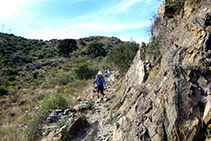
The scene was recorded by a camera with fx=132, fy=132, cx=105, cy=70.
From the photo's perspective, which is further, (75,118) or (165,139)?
(75,118)

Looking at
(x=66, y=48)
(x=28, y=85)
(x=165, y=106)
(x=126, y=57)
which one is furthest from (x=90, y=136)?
(x=66, y=48)

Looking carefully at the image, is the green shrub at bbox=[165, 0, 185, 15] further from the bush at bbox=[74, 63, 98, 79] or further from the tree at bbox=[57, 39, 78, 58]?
the tree at bbox=[57, 39, 78, 58]

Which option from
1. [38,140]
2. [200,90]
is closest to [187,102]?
[200,90]

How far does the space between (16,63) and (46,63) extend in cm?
Answer: 709

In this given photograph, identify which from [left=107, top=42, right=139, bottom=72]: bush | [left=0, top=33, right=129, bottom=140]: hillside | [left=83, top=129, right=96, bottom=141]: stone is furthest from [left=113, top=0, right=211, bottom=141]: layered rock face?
[left=107, top=42, right=139, bottom=72]: bush

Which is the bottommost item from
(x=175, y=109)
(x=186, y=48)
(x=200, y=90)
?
(x=175, y=109)

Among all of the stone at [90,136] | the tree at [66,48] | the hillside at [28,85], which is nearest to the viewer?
the stone at [90,136]

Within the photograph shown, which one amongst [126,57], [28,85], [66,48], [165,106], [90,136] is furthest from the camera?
[66,48]

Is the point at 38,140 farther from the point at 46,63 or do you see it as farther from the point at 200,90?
the point at 46,63

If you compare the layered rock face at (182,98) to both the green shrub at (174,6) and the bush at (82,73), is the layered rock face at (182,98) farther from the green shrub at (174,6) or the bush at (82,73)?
the bush at (82,73)

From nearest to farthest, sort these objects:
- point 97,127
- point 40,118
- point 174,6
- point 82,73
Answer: point 40,118, point 97,127, point 174,6, point 82,73

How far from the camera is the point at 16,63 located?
108 feet

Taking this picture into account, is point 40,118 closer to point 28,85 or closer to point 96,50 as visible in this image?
point 28,85

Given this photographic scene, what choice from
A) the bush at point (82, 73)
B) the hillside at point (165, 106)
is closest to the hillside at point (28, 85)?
the bush at point (82, 73)
